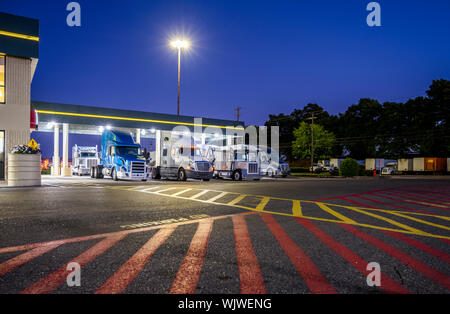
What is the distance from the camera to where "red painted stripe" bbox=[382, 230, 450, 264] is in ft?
14.5

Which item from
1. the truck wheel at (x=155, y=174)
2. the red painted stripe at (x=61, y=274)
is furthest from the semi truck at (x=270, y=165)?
the red painted stripe at (x=61, y=274)

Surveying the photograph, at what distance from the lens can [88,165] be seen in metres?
31.9

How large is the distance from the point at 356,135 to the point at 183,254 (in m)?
73.0

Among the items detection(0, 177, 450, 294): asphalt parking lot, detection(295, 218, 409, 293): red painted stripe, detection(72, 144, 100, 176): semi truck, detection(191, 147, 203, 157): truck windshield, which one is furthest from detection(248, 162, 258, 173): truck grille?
detection(295, 218, 409, 293): red painted stripe

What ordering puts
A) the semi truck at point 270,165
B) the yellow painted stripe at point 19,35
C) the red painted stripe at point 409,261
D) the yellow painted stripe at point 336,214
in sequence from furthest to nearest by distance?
the semi truck at point 270,165 → the yellow painted stripe at point 19,35 → the yellow painted stripe at point 336,214 → the red painted stripe at point 409,261

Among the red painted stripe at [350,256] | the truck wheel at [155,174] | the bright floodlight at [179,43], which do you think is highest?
the bright floodlight at [179,43]

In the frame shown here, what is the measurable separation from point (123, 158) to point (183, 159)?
14.0 feet

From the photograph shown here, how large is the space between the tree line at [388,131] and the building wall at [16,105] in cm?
4095

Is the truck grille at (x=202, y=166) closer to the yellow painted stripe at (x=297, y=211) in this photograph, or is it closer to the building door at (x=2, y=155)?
the building door at (x=2, y=155)

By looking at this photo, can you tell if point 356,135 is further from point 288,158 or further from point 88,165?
point 88,165

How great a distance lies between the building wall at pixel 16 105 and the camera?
1775 cm

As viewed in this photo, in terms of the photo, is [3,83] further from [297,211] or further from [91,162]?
[297,211]

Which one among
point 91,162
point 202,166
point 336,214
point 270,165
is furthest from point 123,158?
point 270,165
